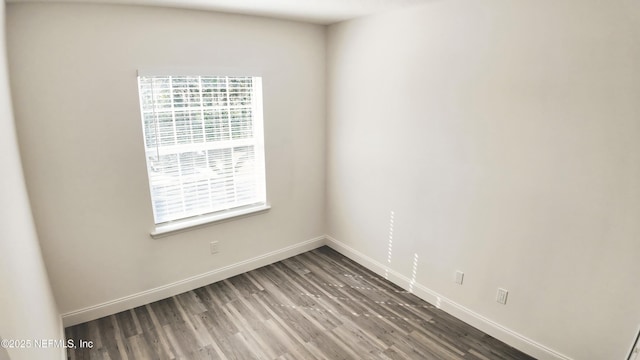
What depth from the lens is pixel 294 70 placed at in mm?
3348

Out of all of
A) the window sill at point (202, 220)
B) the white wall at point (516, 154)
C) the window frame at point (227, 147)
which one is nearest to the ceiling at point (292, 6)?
the white wall at point (516, 154)

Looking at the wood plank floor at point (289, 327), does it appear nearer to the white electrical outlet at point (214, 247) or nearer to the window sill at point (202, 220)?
the white electrical outlet at point (214, 247)

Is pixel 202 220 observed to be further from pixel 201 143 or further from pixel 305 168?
pixel 305 168

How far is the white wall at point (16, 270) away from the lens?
3.82 ft

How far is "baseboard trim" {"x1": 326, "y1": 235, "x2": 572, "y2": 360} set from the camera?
7.52ft

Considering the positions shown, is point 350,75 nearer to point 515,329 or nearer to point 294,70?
point 294,70

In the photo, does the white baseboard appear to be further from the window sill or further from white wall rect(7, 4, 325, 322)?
the window sill

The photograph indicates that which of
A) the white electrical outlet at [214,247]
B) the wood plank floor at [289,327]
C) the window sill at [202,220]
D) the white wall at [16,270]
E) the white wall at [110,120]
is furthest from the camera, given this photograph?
the white electrical outlet at [214,247]

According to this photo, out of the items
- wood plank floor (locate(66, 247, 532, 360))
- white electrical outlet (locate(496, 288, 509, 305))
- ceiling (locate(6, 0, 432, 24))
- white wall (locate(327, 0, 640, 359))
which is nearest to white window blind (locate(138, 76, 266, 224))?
ceiling (locate(6, 0, 432, 24))

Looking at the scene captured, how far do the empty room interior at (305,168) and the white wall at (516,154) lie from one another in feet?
0.04

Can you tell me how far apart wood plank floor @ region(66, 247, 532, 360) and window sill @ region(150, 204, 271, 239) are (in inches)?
24.4

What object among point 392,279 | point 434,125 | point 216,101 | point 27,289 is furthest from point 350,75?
point 27,289

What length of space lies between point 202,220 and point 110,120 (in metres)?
1.10

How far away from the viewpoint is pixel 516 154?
2.22 metres
